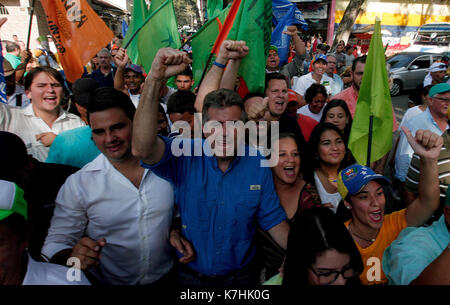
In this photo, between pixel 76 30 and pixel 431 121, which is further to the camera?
pixel 76 30

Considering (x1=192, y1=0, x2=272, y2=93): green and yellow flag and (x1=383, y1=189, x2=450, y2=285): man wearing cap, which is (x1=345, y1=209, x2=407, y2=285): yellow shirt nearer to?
(x1=383, y1=189, x2=450, y2=285): man wearing cap

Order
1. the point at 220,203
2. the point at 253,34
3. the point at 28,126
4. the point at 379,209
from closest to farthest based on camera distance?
1. the point at 220,203
2. the point at 379,209
3. the point at 28,126
4. the point at 253,34

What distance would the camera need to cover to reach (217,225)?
164 centimetres

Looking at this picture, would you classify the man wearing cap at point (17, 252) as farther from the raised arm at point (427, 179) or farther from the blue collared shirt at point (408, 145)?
the blue collared shirt at point (408, 145)

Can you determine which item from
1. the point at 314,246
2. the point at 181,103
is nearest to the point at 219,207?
the point at 314,246

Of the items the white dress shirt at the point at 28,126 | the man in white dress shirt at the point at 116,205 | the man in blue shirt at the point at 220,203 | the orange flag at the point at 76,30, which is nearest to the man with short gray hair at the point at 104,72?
the orange flag at the point at 76,30

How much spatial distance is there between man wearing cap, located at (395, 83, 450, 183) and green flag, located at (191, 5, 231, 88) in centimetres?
248

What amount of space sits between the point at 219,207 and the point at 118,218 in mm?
619

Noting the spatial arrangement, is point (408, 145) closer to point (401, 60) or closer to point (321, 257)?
point (321, 257)

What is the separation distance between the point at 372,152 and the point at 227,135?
1.51 m

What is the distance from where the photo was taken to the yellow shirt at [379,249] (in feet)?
5.48

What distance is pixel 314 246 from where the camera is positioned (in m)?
1.35

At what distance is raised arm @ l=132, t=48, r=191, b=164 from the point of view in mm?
1374
